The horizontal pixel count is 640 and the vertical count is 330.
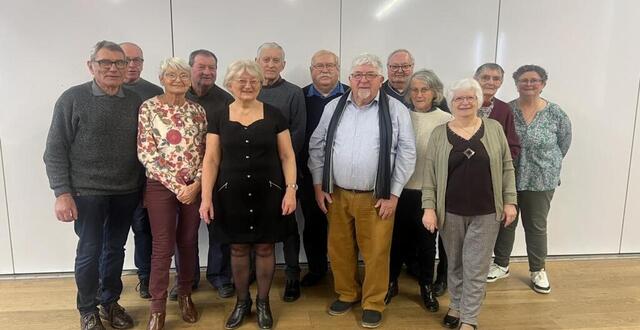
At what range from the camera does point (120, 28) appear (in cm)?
324

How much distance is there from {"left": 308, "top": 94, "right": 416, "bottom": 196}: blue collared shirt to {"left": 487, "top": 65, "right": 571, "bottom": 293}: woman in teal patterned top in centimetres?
106

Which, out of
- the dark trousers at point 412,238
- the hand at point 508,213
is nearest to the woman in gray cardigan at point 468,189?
the hand at point 508,213

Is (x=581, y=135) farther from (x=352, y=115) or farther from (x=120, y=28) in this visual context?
(x=120, y=28)

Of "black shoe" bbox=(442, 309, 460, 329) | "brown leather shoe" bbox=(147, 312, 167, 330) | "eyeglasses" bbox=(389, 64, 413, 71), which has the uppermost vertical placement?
"eyeglasses" bbox=(389, 64, 413, 71)

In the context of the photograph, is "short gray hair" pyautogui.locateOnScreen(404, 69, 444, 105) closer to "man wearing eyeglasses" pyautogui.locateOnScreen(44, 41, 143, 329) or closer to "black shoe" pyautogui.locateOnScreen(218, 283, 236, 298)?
"man wearing eyeglasses" pyautogui.locateOnScreen(44, 41, 143, 329)

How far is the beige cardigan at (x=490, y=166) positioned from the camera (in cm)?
237

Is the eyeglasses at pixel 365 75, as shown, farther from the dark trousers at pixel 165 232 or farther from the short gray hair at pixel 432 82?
the dark trousers at pixel 165 232

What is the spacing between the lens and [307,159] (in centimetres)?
308

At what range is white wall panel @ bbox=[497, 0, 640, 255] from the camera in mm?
3574

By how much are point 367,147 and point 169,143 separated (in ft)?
3.55

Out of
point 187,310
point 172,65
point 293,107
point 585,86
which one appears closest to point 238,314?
point 187,310

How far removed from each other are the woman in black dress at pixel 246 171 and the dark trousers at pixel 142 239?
27.3 inches

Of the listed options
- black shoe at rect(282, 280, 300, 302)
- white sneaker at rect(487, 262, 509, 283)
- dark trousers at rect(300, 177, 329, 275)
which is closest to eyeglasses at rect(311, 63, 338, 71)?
dark trousers at rect(300, 177, 329, 275)

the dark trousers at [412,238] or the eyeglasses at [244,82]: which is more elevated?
the eyeglasses at [244,82]
